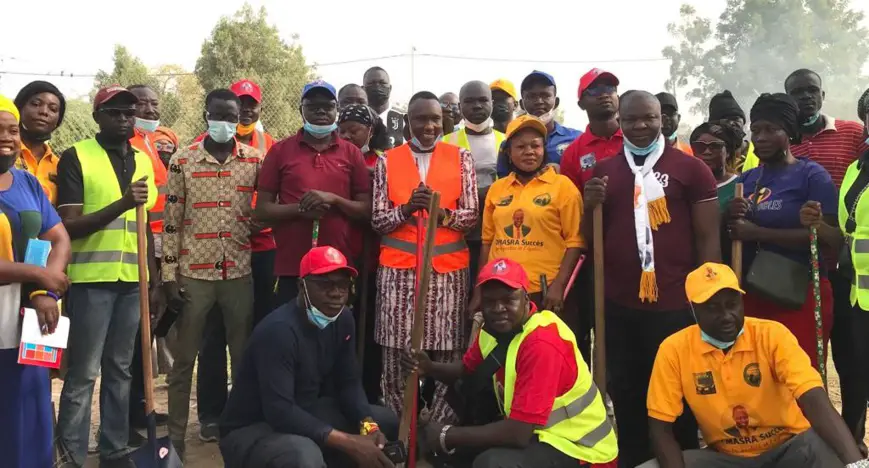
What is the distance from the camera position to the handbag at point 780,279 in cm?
494

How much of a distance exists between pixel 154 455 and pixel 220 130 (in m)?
2.22

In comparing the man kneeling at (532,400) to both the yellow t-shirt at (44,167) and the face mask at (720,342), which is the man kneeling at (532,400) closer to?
the face mask at (720,342)

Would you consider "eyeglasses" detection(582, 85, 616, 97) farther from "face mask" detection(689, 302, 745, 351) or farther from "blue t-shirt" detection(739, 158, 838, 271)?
"face mask" detection(689, 302, 745, 351)

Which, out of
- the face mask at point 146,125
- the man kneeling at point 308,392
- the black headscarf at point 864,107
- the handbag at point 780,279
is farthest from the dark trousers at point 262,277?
the black headscarf at point 864,107

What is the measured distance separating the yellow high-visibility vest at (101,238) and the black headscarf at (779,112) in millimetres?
3905

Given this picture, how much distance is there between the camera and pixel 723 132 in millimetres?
5762

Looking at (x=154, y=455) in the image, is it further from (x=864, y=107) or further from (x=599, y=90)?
(x=864, y=107)

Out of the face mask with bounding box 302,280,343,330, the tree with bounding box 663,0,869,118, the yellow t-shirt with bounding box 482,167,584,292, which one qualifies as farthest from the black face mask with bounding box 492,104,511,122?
the tree with bounding box 663,0,869,118

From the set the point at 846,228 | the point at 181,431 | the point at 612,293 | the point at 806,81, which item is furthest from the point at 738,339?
the point at 181,431

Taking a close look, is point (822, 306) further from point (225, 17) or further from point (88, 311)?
point (225, 17)

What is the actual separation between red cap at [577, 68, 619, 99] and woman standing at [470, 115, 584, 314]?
2.54ft

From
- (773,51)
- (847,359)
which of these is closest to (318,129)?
(847,359)

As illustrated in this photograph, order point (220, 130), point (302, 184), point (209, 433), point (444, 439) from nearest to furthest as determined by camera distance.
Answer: point (444, 439) < point (302, 184) < point (220, 130) < point (209, 433)

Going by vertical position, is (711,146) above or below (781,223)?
above
